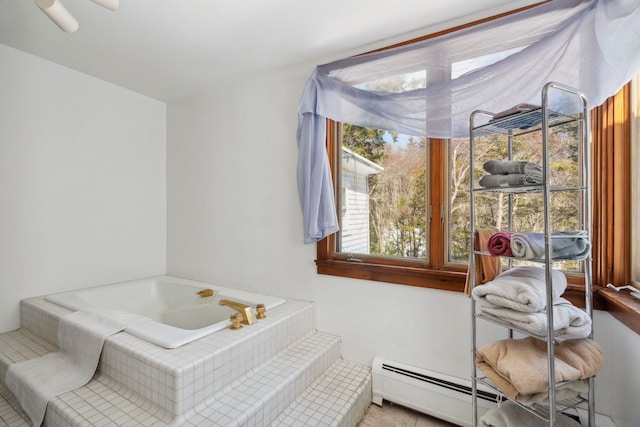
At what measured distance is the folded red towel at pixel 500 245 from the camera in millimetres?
1165

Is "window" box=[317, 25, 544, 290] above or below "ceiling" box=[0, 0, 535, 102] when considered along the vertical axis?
below

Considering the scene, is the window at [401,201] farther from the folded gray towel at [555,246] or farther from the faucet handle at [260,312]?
the folded gray towel at [555,246]

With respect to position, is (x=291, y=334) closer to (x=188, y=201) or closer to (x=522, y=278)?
(x=522, y=278)

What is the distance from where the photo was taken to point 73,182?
2.39 meters

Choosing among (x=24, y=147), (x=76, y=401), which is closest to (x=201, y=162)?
(x=24, y=147)

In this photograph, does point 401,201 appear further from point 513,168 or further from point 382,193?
point 513,168

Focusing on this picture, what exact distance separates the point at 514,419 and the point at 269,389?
106 centimetres

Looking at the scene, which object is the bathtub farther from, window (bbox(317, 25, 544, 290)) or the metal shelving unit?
the metal shelving unit

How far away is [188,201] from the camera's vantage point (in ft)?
9.37

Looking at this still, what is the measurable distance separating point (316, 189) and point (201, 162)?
1370 millimetres

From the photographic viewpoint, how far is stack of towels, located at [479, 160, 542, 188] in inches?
45.6

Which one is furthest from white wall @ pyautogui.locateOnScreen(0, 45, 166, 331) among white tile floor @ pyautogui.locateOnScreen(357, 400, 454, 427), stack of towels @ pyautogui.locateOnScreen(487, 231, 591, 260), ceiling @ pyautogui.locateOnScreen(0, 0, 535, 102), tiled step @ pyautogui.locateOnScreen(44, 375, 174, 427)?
stack of towels @ pyautogui.locateOnScreen(487, 231, 591, 260)

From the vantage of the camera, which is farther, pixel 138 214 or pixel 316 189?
pixel 138 214

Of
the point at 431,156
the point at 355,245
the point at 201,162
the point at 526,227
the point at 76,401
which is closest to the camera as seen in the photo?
the point at 76,401
